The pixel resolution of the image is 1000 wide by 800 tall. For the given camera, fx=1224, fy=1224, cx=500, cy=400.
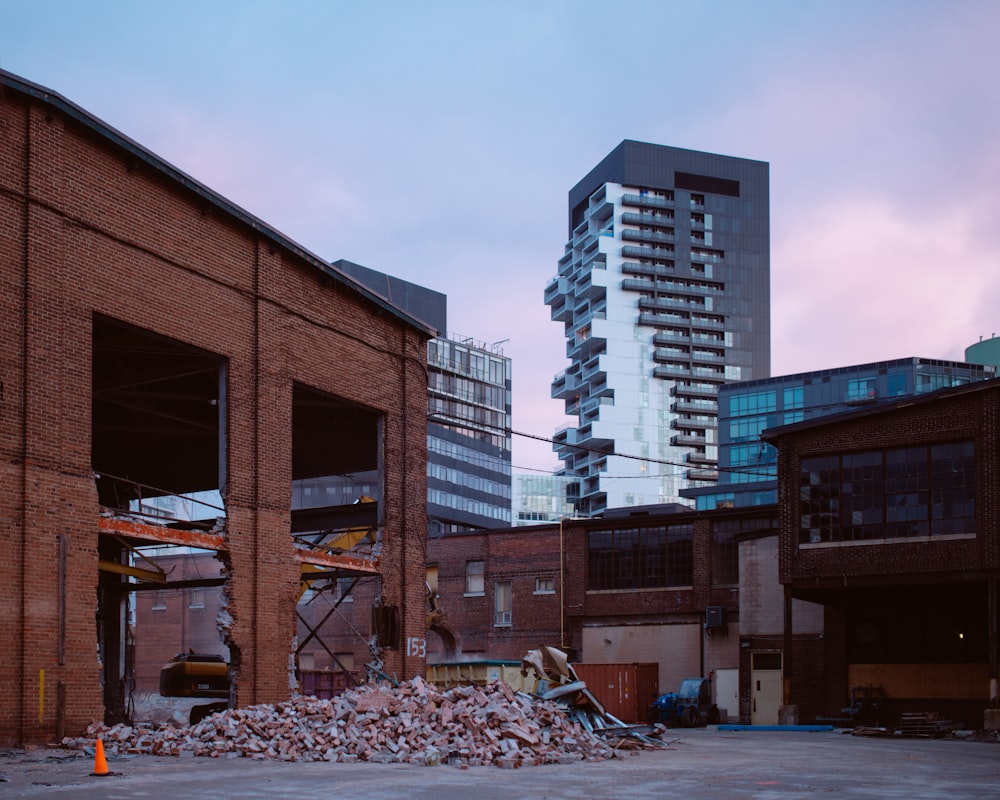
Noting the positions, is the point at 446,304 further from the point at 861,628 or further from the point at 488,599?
the point at 861,628

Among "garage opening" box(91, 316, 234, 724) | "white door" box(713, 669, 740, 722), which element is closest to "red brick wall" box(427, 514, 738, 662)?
"white door" box(713, 669, 740, 722)

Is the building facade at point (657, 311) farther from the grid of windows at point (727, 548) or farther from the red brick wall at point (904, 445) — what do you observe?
the red brick wall at point (904, 445)

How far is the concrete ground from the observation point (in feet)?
50.3

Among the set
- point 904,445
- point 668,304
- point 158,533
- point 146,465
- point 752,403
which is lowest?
point 158,533

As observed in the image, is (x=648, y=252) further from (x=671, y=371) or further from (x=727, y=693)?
(x=727, y=693)

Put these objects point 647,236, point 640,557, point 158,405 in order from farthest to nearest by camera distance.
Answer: point 647,236 → point 640,557 → point 158,405

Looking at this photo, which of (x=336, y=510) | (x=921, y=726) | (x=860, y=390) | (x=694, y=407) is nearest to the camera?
(x=336, y=510)

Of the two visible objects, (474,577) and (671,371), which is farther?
(671,371)

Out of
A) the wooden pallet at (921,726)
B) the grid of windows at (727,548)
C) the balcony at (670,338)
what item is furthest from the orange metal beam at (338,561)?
the balcony at (670,338)

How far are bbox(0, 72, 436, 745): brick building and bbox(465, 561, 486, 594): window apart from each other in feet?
64.6

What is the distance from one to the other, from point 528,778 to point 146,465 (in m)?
20.5

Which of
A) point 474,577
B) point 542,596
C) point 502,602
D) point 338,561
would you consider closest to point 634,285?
point 474,577

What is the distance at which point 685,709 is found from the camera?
40.9 metres

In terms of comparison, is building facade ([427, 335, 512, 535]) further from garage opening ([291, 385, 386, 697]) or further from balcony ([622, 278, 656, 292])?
garage opening ([291, 385, 386, 697])
